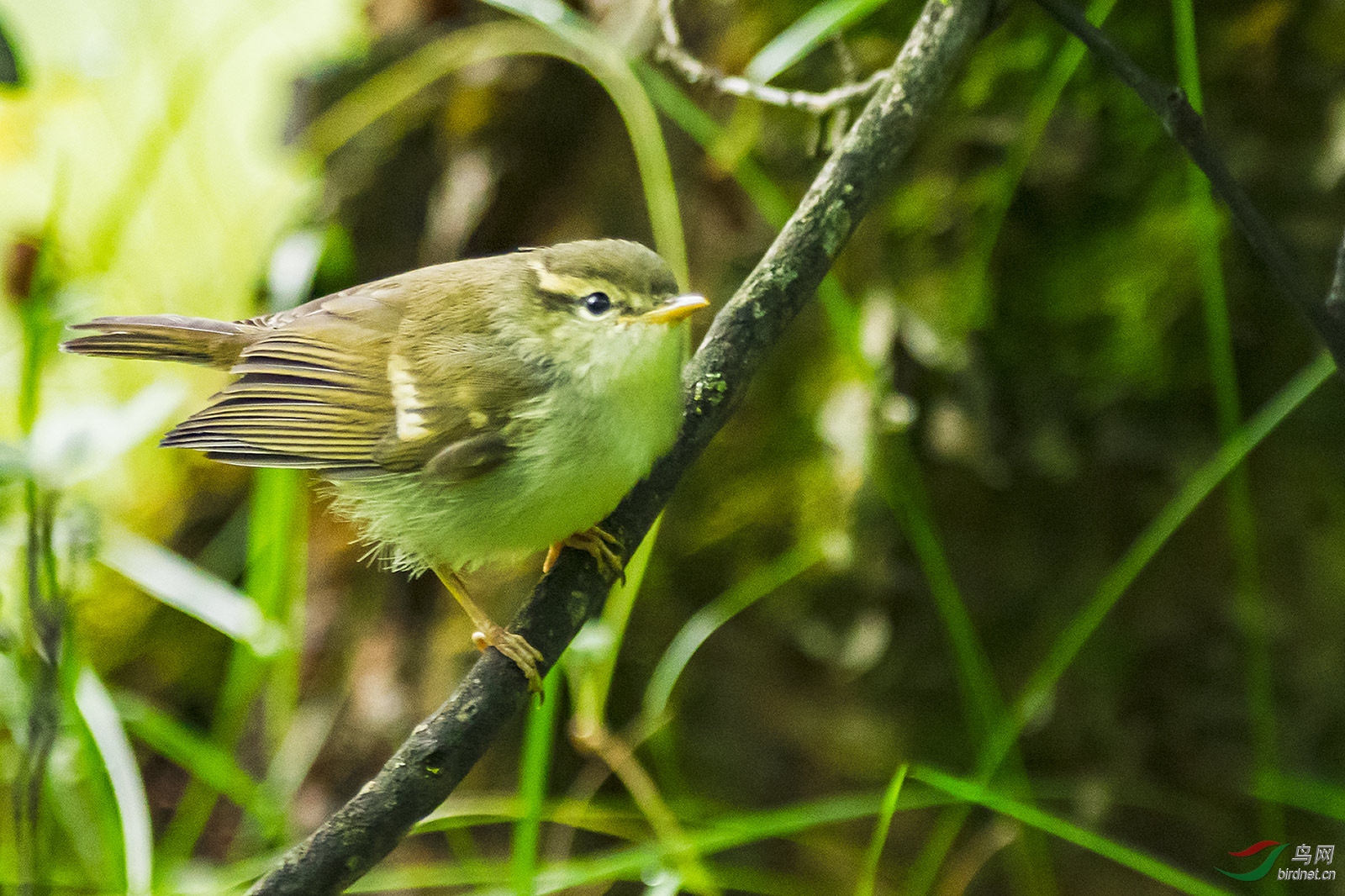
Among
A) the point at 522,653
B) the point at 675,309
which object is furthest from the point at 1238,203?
the point at 522,653

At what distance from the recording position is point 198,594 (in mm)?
2113

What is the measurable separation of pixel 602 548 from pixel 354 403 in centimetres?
43

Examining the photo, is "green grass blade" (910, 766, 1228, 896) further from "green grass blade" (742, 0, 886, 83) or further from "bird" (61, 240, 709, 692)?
"green grass blade" (742, 0, 886, 83)

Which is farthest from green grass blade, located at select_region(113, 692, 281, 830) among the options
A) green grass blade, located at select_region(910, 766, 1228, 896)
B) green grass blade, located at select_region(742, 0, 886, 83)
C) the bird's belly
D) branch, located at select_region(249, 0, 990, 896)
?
green grass blade, located at select_region(742, 0, 886, 83)

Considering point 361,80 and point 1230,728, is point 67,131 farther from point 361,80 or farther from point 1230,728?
point 1230,728

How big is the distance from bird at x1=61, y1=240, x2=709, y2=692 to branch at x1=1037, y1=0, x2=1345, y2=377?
0.62 m

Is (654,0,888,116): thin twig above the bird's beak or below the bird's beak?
above

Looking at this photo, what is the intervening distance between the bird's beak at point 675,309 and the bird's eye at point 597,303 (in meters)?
0.06

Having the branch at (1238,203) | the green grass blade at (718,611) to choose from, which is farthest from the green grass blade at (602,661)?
the branch at (1238,203)

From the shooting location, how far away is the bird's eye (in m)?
1.36

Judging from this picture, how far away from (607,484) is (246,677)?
4.90 feet

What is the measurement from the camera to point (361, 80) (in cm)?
289

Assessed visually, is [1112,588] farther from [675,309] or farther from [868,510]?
[675,309]
